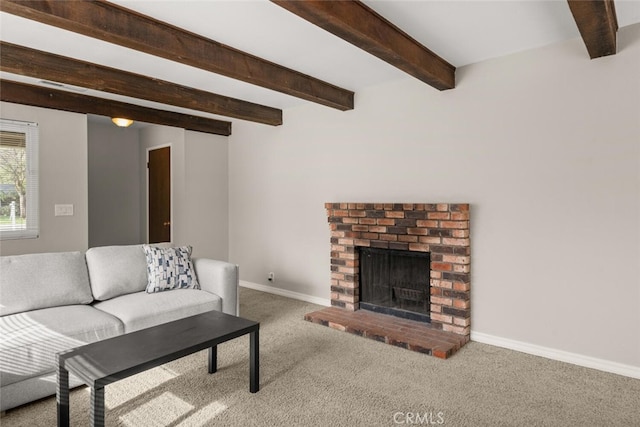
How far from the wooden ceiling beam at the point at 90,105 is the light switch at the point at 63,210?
1.02 metres

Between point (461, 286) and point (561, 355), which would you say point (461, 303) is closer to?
point (461, 286)

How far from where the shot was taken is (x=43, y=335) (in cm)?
247

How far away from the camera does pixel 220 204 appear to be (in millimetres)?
5777

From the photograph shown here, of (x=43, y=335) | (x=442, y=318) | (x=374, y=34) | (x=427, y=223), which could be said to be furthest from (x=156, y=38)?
(x=442, y=318)

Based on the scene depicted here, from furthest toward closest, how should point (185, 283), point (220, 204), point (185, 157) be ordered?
point (220, 204) < point (185, 157) < point (185, 283)

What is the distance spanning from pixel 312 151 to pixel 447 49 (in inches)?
79.8

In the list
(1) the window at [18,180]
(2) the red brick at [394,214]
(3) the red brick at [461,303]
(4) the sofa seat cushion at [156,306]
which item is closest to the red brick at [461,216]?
(2) the red brick at [394,214]

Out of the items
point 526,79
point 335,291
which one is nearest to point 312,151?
point 335,291

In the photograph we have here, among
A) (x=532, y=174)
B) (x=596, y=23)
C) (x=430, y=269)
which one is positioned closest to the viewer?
(x=596, y=23)

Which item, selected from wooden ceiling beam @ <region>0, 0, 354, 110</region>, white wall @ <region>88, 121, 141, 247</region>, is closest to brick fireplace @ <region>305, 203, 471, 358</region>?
wooden ceiling beam @ <region>0, 0, 354, 110</region>

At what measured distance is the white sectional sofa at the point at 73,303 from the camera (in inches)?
93.3

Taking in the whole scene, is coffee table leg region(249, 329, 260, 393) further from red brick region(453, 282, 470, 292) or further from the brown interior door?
the brown interior door

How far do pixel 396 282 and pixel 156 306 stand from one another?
2.23 meters

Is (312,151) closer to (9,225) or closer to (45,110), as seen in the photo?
(45,110)
